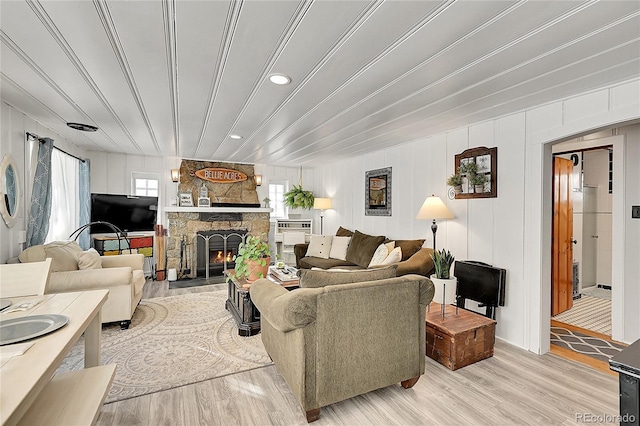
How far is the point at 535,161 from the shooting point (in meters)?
2.92

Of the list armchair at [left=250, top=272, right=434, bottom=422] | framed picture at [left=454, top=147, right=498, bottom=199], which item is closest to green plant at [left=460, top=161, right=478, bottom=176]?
framed picture at [left=454, top=147, right=498, bottom=199]

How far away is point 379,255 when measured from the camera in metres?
4.22

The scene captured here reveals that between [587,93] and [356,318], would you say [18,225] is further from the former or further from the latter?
[587,93]

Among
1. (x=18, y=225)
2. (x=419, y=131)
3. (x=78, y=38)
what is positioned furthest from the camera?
(x=419, y=131)

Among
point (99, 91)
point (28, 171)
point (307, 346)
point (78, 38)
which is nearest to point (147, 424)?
point (307, 346)

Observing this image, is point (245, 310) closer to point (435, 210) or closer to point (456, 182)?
point (435, 210)

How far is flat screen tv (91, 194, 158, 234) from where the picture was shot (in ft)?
16.9

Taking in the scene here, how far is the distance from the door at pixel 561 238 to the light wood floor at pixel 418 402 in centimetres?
163

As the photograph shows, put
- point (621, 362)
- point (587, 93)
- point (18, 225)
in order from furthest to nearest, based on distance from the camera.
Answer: point (18, 225) < point (587, 93) < point (621, 362)

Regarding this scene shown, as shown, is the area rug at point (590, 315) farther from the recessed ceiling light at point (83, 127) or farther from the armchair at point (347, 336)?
the recessed ceiling light at point (83, 127)

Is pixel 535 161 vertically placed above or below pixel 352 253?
above

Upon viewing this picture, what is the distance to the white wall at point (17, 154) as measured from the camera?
2.89 m

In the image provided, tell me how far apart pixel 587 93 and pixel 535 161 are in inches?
25.3

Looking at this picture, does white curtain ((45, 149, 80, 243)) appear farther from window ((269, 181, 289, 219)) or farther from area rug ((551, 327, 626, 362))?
area rug ((551, 327, 626, 362))
